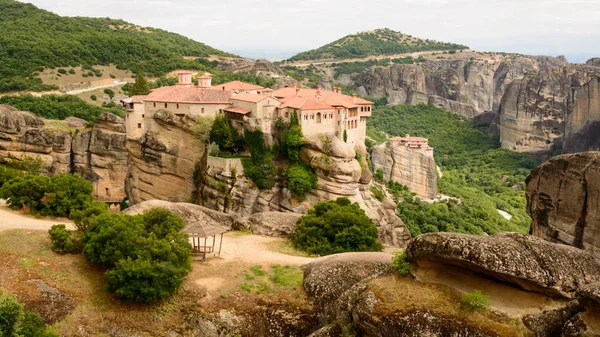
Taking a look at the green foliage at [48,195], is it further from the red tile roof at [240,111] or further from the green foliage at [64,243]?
the red tile roof at [240,111]

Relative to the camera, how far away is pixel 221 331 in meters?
21.3

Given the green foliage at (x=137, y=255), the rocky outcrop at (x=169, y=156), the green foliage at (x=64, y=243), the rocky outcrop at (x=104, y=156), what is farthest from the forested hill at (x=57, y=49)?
the green foliage at (x=137, y=255)

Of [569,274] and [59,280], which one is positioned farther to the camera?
[59,280]

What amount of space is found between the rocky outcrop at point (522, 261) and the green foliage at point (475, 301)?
734mm

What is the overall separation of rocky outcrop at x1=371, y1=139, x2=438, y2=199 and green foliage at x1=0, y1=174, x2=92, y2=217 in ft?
143

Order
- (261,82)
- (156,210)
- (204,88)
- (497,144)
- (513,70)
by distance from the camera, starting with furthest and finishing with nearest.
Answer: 1. (513,70)
2. (497,144)
3. (261,82)
4. (204,88)
5. (156,210)

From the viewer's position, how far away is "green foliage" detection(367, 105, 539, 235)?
201 ft

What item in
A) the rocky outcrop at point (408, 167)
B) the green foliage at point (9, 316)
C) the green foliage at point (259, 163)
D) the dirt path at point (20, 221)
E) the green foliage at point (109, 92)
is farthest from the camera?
the green foliage at point (109, 92)

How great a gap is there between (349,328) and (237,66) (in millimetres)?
103198

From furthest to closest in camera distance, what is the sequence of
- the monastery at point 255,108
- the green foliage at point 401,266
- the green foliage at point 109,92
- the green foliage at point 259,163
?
the green foliage at point 109,92 < the monastery at point 255,108 < the green foliage at point 259,163 < the green foliage at point 401,266

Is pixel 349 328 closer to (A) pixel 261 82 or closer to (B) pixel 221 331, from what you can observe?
(B) pixel 221 331

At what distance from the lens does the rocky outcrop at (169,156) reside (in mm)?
49531

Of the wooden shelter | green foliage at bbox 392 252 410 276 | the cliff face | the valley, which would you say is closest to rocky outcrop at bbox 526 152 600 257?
the valley

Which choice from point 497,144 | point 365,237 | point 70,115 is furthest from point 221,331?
point 497,144
